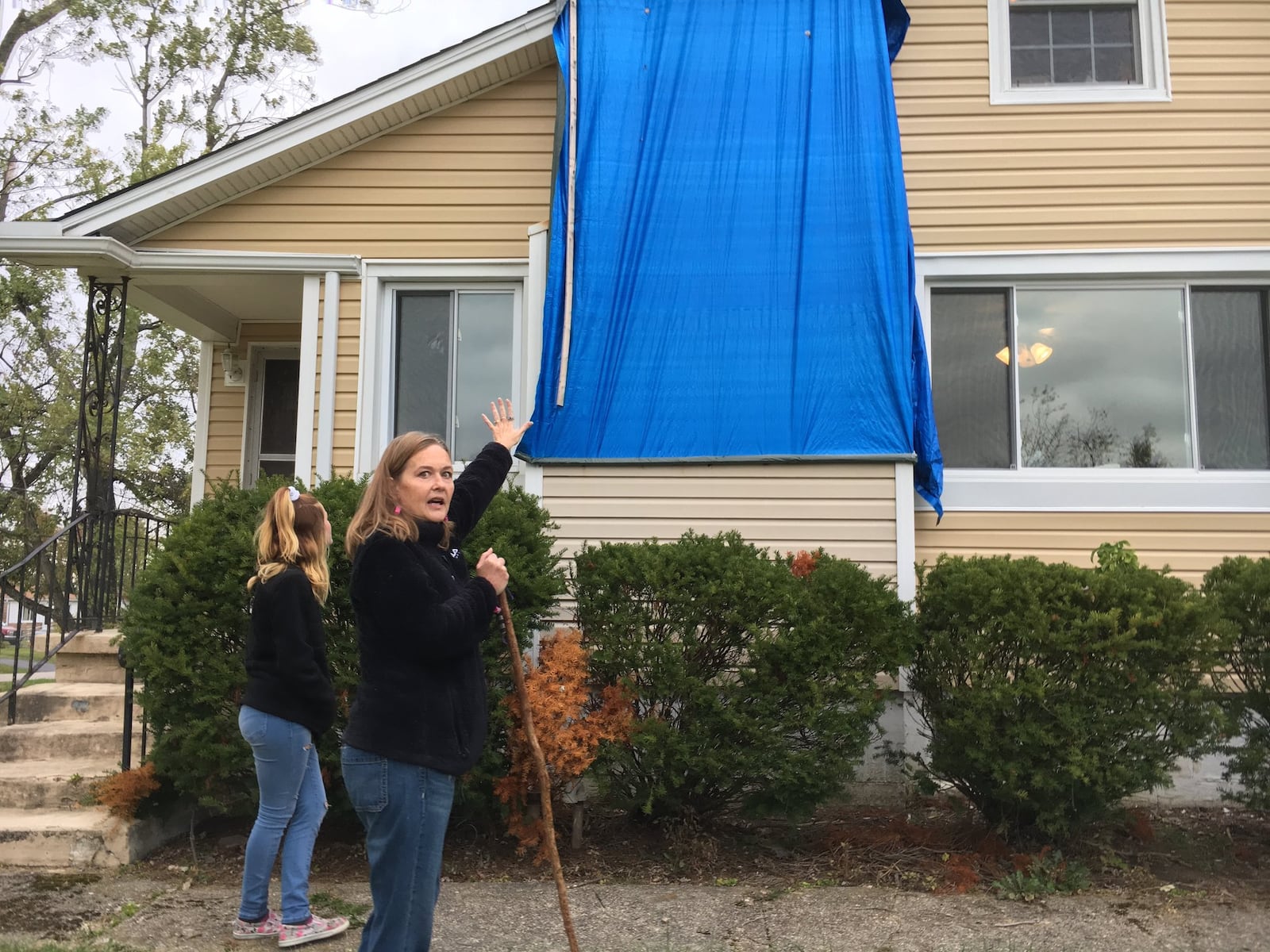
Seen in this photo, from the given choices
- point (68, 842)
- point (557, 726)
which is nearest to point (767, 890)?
point (557, 726)

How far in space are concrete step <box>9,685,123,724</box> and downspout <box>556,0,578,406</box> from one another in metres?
3.59

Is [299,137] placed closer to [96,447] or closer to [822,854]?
[96,447]

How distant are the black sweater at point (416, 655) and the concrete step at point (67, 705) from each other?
4.82 m

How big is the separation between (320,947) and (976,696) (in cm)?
323

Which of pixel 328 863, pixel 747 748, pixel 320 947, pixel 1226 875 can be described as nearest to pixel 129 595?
pixel 328 863

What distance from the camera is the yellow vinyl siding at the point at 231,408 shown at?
9.18 meters

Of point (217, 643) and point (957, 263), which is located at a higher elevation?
point (957, 263)

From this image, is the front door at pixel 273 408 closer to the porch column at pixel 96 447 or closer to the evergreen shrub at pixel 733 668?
the porch column at pixel 96 447

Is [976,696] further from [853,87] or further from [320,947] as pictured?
[853,87]

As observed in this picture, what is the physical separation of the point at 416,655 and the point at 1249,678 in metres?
4.57

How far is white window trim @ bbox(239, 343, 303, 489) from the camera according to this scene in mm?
9211

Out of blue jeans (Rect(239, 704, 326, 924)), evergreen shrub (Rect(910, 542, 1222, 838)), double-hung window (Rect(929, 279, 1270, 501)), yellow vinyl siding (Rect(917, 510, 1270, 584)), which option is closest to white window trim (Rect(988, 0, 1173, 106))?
double-hung window (Rect(929, 279, 1270, 501))

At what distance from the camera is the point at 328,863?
209 inches

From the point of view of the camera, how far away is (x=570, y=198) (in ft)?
23.0
